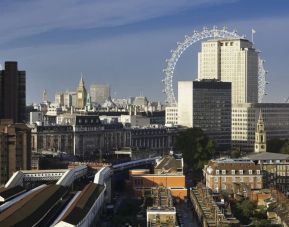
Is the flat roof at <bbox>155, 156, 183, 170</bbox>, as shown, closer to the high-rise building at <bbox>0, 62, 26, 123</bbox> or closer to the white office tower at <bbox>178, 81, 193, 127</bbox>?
the high-rise building at <bbox>0, 62, 26, 123</bbox>

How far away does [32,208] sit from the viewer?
42938 millimetres

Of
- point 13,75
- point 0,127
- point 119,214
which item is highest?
point 13,75

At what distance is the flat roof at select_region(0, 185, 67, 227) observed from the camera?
3849cm

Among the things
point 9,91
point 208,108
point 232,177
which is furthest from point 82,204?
point 208,108

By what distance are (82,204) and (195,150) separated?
40.5 metres

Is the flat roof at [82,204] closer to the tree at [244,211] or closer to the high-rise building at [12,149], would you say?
the tree at [244,211]

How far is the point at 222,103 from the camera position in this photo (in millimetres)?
120438

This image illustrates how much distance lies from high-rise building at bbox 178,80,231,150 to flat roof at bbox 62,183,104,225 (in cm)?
6308

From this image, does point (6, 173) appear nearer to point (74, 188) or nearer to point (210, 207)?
point (74, 188)

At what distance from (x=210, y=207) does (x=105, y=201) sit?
38.1 feet

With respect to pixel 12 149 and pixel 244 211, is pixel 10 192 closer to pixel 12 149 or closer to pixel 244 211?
pixel 12 149

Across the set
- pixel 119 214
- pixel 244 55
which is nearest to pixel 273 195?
pixel 119 214

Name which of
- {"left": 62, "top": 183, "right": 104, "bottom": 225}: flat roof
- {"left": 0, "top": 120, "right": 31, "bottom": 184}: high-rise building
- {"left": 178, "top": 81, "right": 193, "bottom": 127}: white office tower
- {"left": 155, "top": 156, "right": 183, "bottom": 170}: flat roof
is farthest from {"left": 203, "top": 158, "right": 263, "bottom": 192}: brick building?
{"left": 178, "top": 81, "right": 193, "bottom": 127}: white office tower

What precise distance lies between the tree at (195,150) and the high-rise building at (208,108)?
30.5 metres
